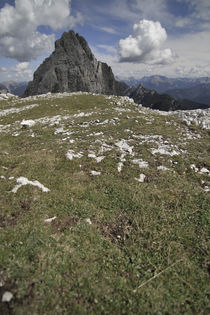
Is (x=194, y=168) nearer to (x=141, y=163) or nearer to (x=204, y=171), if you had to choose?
(x=204, y=171)

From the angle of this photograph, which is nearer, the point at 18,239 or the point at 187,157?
the point at 18,239

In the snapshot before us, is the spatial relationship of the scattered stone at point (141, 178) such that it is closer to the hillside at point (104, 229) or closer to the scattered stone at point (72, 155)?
the hillside at point (104, 229)

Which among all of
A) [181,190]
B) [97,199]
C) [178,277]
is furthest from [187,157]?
[178,277]

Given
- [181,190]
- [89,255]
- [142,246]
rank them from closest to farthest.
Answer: [89,255] → [142,246] → [181,190]

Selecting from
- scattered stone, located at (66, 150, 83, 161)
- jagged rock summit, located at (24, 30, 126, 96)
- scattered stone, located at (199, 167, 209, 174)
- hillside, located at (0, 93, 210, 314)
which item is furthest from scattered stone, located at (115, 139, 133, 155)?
jagged rock summit, located at (24, 30, 126, 96)

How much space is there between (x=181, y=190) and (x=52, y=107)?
31.2m

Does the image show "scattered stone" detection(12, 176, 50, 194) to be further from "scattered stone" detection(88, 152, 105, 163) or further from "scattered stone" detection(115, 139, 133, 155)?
"scattered stone" detection(115, 139, 133, 155)

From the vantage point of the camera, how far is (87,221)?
828 cm

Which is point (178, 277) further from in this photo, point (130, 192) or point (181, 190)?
point (181, 190)

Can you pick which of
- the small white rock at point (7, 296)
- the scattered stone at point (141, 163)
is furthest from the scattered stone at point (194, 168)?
the small white rock at point (7, 296)

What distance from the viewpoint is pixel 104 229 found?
806 cm

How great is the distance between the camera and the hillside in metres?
5.47

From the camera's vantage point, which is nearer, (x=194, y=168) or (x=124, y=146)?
(x=194, y=168)

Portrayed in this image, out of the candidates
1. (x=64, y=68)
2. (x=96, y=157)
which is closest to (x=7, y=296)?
(x=96, y=157)
